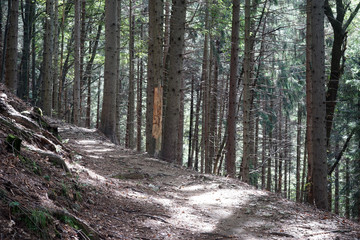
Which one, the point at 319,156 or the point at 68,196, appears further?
the point at 319,156

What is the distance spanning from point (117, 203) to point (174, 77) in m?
6.30

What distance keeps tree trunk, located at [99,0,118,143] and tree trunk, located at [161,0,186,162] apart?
318cm

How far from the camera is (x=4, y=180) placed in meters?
3.47

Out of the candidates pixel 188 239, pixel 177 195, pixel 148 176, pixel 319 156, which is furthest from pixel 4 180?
pixel 319 156

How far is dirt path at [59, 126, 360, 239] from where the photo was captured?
508cm

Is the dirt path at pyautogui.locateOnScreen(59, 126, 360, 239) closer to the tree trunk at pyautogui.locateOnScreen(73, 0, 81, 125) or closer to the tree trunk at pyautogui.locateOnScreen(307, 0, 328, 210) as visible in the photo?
the tree trunk at pyautogui.locateOnScreen(307, 0, 328, 210)

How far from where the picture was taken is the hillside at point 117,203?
347 centimetres

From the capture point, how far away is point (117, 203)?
18.9 feet

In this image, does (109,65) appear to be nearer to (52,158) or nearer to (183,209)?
(183,209)

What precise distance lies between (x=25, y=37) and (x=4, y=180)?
704 inches

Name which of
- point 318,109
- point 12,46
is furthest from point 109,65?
point 318,109

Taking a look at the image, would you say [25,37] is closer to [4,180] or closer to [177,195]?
[177,195]

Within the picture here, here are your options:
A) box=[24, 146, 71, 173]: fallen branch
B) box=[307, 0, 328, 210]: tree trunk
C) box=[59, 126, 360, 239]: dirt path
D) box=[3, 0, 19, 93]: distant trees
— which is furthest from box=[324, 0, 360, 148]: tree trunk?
box=[3, 0, 19, 93]: distant trees

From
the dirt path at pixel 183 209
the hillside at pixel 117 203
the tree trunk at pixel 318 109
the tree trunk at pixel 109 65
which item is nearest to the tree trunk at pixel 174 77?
the dirt path at pixel 183 209
